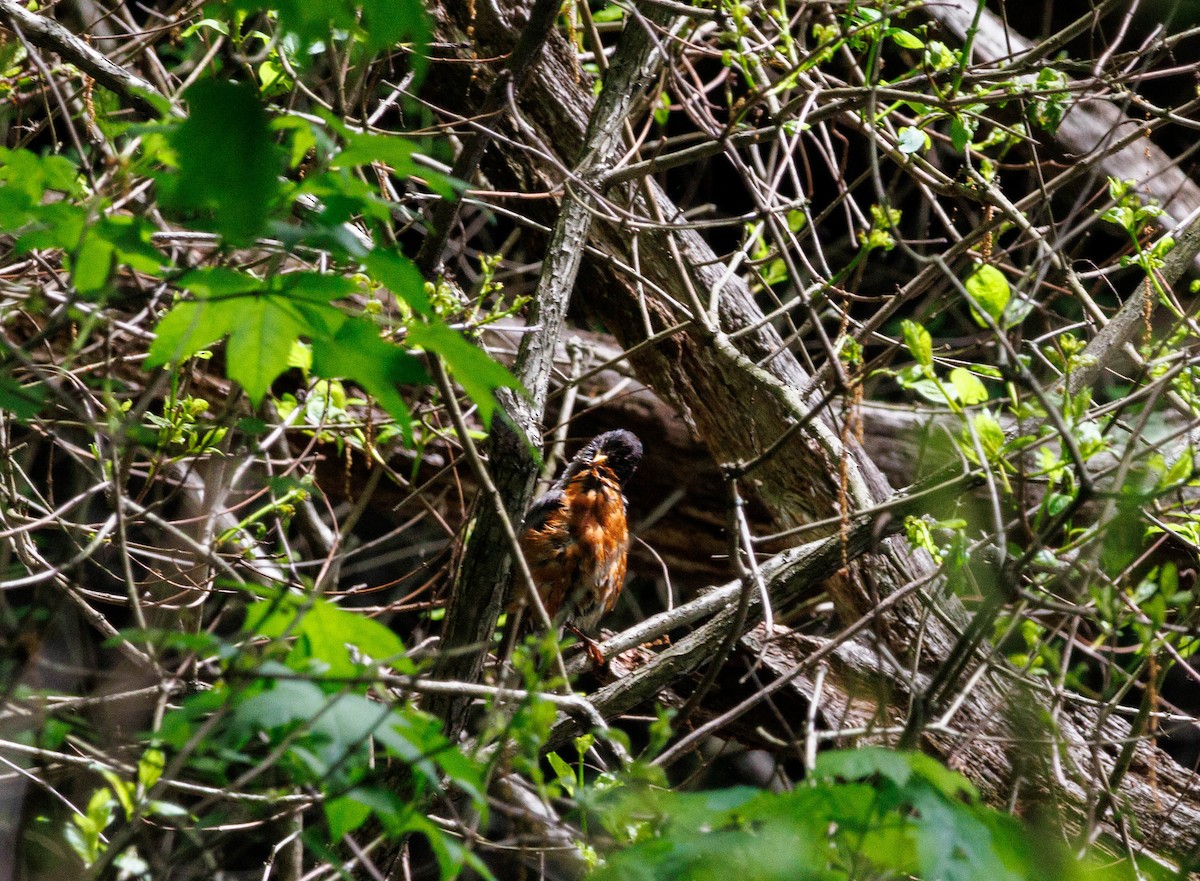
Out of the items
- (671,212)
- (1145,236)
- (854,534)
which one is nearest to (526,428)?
(854,534)

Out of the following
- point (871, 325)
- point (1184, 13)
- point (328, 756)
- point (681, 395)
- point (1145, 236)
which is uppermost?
point (1184, 13)

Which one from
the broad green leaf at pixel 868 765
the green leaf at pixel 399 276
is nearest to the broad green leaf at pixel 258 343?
the green leaf at pixel 399 276

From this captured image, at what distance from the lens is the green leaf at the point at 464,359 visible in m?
1.32

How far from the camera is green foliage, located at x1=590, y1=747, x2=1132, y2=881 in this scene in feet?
3.67

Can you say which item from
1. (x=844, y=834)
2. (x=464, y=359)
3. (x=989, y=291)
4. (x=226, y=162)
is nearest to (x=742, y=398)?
(x=989, y=291)

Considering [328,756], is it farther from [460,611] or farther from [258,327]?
[460,611]

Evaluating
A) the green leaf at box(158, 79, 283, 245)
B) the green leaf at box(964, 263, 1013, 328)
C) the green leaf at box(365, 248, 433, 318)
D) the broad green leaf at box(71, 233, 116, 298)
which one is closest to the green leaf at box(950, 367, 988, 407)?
the green leaf at box(964, 263, 1013, 328)

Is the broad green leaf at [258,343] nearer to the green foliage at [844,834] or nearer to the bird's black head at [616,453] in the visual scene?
the green foliage at [844,834]

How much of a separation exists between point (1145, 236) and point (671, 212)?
160cm

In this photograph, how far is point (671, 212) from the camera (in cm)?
339

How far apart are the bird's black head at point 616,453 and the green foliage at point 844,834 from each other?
240 cm

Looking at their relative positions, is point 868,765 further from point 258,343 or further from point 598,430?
point 598,430

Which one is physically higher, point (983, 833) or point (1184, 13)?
point (1184, 13)

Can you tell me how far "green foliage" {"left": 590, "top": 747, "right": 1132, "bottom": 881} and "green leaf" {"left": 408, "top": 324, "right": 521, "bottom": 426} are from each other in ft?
1.79
